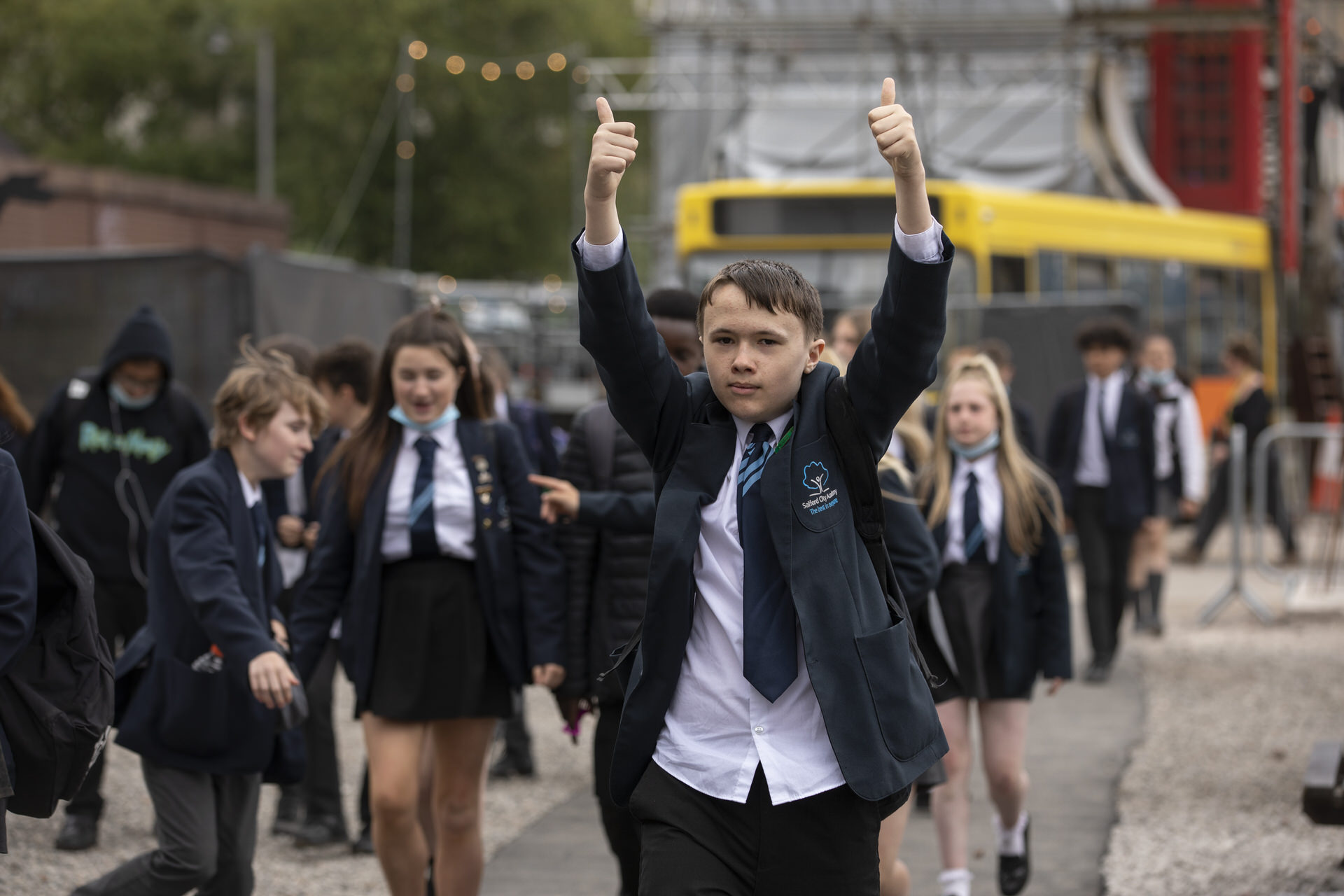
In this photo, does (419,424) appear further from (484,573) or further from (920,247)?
(920,247)

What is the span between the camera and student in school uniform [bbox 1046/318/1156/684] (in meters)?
10.6

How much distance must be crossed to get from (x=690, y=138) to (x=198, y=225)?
257 inches

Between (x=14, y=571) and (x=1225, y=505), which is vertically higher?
(x=14, y=571)

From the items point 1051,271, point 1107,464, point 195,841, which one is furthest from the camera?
point 1051,271

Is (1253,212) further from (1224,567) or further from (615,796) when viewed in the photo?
(615,796)

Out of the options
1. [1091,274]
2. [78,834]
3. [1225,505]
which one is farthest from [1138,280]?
[78,834]

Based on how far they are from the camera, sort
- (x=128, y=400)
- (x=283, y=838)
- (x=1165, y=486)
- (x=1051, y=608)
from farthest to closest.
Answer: (x=1165, y=486) → (x=128, y=400) → (x=283, y=838) → (x=1051, y=608)

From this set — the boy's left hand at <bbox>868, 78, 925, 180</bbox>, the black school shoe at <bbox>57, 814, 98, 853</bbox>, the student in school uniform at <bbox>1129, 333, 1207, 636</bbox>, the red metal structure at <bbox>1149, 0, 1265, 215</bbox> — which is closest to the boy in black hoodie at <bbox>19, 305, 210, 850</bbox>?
the black school shoe at <bbox>57, 814, 98, 853</bbox>

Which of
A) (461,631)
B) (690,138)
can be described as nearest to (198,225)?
(690,138)

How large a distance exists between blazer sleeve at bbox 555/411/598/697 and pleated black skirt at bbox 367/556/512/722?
200mm

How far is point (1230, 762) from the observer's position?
8.06 metres

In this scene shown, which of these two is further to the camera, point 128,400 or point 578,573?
point 128,400

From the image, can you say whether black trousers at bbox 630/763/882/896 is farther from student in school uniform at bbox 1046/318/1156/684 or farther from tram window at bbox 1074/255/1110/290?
tram window at bbox 1074/255/1110/290

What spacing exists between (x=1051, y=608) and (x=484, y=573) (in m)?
1.88
